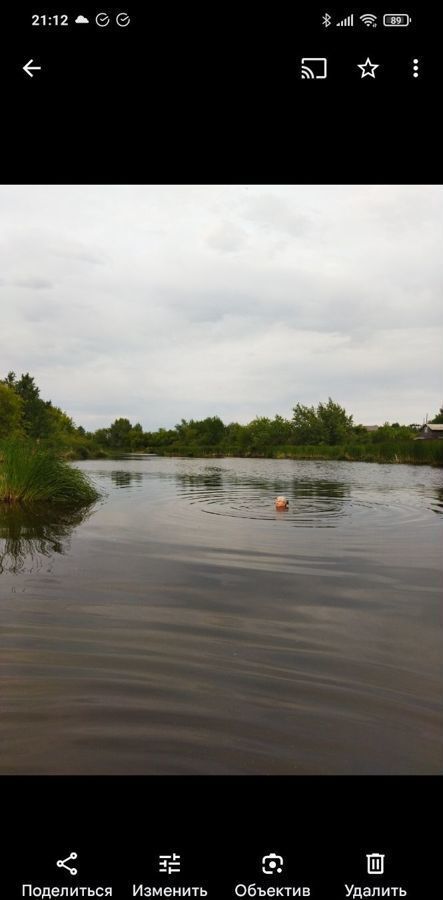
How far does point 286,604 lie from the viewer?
6.80 meters

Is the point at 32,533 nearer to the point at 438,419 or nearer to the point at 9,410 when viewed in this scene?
the point at 9,410

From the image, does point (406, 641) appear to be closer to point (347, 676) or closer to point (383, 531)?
point (347, 676)

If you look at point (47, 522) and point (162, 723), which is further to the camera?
point (47, 522)

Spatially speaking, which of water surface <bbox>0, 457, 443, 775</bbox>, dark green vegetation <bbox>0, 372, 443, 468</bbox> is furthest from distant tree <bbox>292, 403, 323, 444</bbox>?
water surface <bbox>0, 457, 443, 775</bbox>
